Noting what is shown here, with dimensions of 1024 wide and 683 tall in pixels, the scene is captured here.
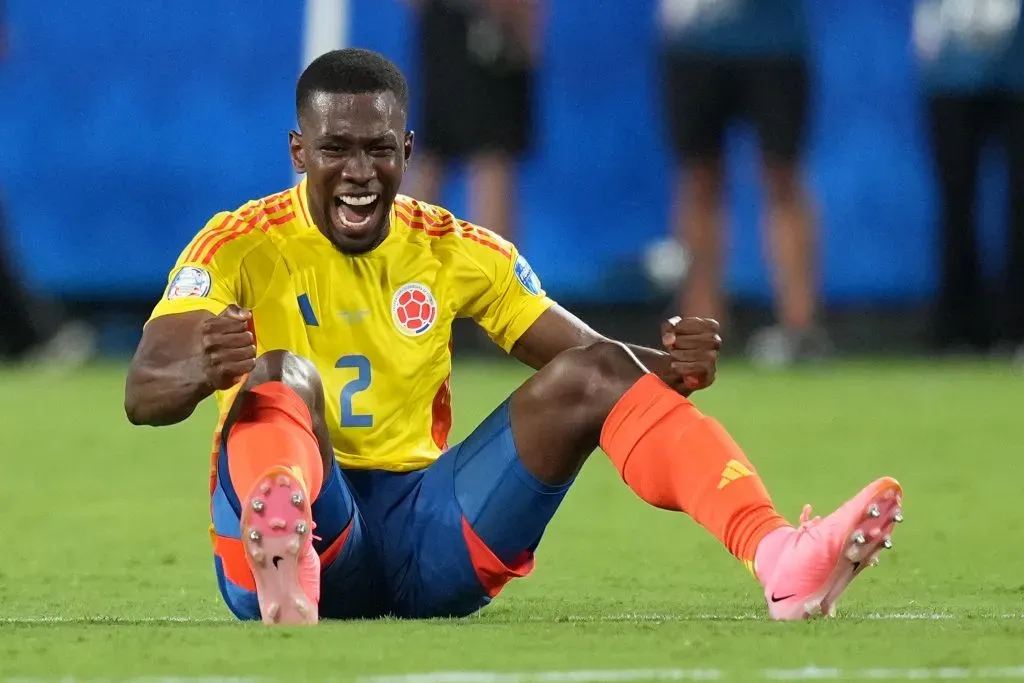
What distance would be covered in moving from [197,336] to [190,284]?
7.1 inches

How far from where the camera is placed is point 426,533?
4.18 metres

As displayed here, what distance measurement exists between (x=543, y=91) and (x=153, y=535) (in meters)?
6.31

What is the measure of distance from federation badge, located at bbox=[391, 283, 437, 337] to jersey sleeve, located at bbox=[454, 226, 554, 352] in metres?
0.13

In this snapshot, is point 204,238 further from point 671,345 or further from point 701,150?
point 701,150

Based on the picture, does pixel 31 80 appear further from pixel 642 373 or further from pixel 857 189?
pixel 642 373

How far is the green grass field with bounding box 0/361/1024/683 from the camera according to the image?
11.3ft

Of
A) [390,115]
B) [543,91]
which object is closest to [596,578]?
[390,115]

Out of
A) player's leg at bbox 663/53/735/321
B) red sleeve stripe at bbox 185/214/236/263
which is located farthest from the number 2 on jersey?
player's leg at bbox 663/53/735/321

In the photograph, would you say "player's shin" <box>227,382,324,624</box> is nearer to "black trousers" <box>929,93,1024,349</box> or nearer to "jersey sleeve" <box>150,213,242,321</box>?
"jersey sleeve" <box>150,213,242,321</box>

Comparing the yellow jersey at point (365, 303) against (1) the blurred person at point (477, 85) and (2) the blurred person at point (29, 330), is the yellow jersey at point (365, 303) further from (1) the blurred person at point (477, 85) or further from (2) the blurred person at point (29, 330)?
(2) the blurred person at point (29, 330)

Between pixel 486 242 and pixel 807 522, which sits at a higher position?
pixel 486 242

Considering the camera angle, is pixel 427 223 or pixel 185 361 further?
pixel 427 223

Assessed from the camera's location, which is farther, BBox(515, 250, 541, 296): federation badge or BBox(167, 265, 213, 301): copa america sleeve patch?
BBox(515, 250, 541, 296): federation badge

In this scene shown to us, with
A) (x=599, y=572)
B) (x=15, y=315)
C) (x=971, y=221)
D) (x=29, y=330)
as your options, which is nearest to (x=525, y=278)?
(x=599, y=572)
